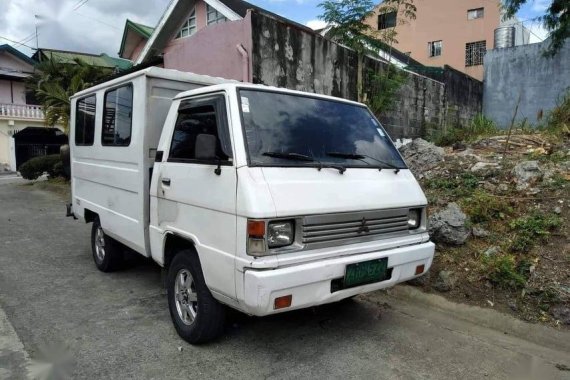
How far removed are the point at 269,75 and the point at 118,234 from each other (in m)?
3.75

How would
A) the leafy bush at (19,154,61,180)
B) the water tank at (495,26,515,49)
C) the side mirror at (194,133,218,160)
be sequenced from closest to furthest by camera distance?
the side mirror at (194,133,218,160) → the leafy bush at (19,154,61,180) → the water tank at (495,26,515,49)

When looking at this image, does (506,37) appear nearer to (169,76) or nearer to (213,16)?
(213,16)

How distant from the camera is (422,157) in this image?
743 cm

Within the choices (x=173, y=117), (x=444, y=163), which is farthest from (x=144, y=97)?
(x=444, y=163)

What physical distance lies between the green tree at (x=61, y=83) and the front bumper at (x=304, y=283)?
1238 centimetres

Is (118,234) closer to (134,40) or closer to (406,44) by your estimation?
(134,40)

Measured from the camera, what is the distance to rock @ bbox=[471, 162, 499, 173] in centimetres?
624

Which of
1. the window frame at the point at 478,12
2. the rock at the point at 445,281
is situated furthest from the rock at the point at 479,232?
the window frame at the point at 478,12

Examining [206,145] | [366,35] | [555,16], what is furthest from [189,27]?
[206,145]

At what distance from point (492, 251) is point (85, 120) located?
15.9 feet

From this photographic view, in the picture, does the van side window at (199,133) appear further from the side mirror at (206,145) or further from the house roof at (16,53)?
the house roof at (16,53)

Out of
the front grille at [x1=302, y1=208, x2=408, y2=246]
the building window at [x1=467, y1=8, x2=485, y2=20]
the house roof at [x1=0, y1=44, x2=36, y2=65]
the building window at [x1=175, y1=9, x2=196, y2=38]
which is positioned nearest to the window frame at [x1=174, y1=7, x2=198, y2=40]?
the building window at [x1=175, y1=9, x2=196, y2=38]

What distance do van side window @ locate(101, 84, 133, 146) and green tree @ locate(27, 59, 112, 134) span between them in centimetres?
955

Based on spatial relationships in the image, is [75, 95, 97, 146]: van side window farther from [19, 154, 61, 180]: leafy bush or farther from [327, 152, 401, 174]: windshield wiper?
[19, 154, 61, 180]: leafy bush
